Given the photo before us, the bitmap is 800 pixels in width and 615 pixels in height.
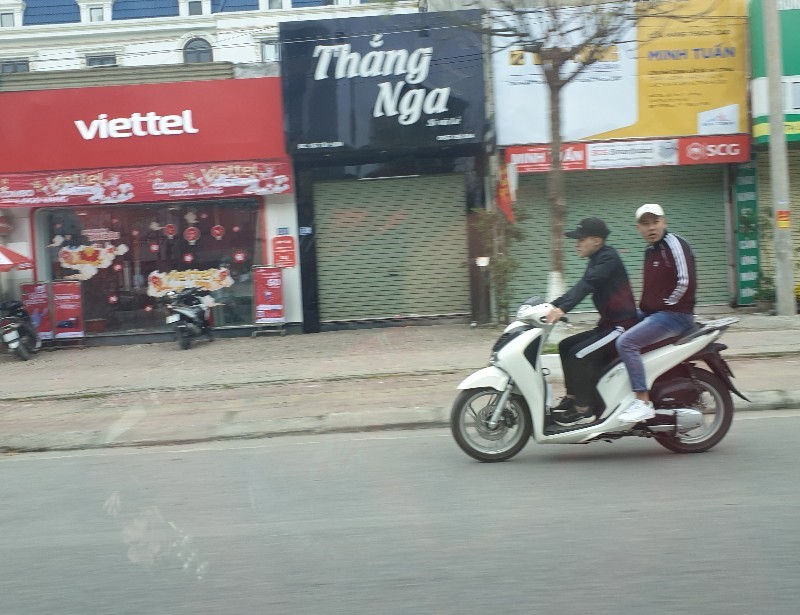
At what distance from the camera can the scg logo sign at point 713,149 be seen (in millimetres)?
15250

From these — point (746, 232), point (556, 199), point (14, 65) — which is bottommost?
point (746, 232)

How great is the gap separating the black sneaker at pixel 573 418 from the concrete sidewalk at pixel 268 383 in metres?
0.40

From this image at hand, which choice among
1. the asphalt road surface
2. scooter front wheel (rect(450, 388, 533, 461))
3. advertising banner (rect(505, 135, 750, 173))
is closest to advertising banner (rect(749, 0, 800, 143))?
advertising banner (rect(505, 135, 750, 173))

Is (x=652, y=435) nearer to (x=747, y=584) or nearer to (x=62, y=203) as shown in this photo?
(x=747, y=584)

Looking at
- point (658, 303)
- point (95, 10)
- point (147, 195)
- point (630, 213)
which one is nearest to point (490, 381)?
point (658, 303)

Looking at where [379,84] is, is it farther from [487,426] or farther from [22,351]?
[487,426]

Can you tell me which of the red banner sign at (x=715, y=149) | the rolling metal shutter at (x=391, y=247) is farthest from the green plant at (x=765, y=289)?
the rolling metal shutter at (x=391, y=247)

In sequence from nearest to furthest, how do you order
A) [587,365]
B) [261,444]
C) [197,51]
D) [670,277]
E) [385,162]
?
[670,277] < [587,365] < [261,444] < [385,162] < [197,51]

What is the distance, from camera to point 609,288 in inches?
250

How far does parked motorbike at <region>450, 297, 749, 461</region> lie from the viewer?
6.17 meters

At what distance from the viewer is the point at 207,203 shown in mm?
16172

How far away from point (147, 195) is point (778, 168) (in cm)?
1055

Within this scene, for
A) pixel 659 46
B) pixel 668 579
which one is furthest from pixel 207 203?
pixel 668 579

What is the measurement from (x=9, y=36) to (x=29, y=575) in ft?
136
